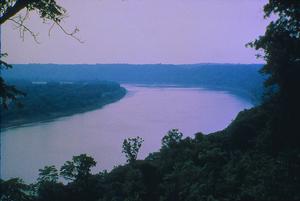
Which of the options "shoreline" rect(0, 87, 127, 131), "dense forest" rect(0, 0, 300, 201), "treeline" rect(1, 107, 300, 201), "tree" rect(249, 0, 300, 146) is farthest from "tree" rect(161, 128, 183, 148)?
"shoreline" rect(0, 87, 127, 131)

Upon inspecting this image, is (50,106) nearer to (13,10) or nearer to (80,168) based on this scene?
(80,168)

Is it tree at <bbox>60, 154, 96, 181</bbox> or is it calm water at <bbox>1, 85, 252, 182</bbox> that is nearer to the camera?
tree at <bbox>60, 154, 96, 181</bbox>

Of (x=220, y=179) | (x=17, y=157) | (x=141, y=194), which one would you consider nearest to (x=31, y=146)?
(x=17, y=157)

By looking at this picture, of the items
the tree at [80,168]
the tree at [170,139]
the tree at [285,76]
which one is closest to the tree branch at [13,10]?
the tree at [285,76]

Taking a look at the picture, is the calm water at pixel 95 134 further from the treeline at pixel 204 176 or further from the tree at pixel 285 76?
the tree at pixel 285 76

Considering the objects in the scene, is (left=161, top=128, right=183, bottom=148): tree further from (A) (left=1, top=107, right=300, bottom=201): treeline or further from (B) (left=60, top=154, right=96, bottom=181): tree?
(B) (left=60, top=154, right=96, bottom=181): tree

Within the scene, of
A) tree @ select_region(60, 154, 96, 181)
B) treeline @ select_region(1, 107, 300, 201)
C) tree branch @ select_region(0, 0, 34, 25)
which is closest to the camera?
tree branch @ select_region(0, 0, 34, 25)

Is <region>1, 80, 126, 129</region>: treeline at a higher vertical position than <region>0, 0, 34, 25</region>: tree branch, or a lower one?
lower

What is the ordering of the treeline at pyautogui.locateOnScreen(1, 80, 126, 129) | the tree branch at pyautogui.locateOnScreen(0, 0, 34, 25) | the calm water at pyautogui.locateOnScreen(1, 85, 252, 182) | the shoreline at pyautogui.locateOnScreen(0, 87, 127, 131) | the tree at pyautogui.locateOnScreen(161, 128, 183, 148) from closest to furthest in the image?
the tree branch at pyautogui.locateOnScreen(0, 0, 34, 25) < the tree at pyautogui.locateOnScreen(161, 128, 183, 148) < the calm water at pyautogui.locateOnScreen(1, 85, 252, 182) < the shoreline at pyautogui.locateOnScreen(0, 87, 127, 131) < the treeline at pyautogui.locateOnScreen(1, 80, 126, 129)

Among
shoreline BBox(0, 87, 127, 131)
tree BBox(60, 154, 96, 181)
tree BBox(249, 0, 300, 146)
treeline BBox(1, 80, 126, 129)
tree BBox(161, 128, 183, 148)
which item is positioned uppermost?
tree BBox(249, 0, 300, 146)
